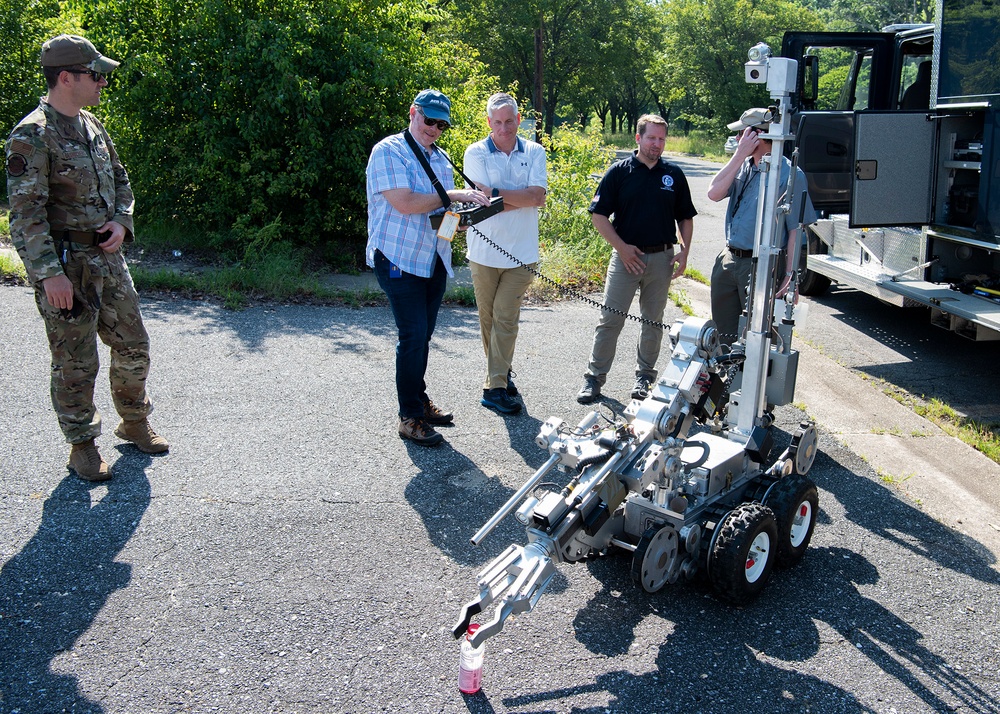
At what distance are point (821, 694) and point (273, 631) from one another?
6.90 feet

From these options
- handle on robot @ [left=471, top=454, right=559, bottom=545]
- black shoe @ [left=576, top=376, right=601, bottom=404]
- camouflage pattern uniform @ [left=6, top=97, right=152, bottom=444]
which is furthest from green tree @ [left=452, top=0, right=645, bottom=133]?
handle on robot @ [left=471, top=454, right=559, bottom=545]

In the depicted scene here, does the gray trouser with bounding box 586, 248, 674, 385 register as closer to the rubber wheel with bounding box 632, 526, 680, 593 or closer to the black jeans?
the black jeans

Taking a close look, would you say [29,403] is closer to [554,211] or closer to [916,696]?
[916,696]

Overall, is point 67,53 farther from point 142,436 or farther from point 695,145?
point 695,145

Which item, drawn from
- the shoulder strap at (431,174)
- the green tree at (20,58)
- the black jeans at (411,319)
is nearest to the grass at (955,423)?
the black jeans at (411,319)

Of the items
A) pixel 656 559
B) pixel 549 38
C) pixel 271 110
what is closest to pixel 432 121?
pixel 656 559

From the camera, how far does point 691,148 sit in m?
42.3

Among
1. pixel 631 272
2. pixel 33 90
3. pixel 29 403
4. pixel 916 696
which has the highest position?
pixel 33 90

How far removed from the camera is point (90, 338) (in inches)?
174

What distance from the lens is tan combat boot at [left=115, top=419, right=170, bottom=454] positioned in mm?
4793

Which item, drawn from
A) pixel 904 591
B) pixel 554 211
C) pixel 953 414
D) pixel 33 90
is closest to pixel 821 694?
pixel 904 591

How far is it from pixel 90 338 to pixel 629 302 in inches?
134

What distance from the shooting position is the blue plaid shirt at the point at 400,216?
482cm

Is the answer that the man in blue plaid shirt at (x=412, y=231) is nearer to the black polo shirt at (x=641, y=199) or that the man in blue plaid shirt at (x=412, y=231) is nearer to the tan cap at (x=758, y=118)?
the black polo shirt at (x=641, y=199)
